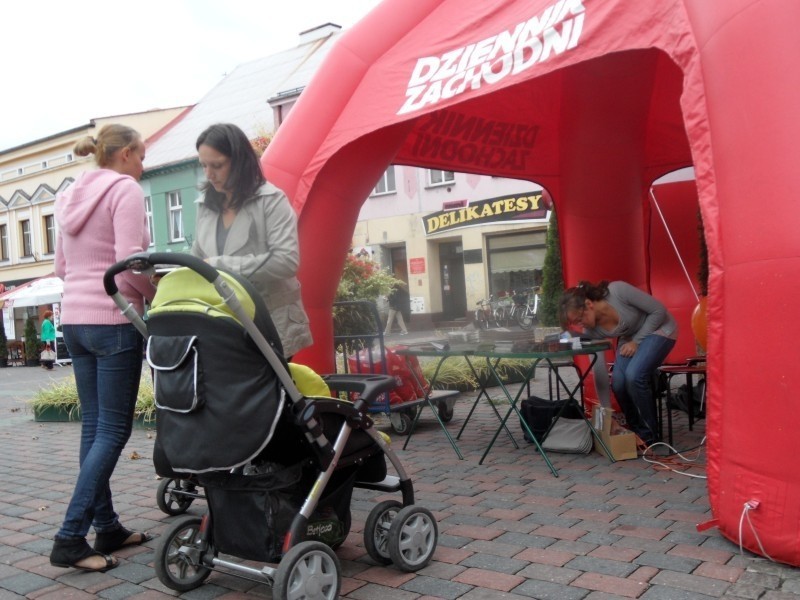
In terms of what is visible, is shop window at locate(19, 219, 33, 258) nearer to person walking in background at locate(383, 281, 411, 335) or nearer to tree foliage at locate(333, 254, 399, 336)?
person walking in background at locate(383, 281, 411, 335)

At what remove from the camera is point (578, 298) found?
237 inches

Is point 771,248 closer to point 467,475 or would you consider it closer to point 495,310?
point 467,475

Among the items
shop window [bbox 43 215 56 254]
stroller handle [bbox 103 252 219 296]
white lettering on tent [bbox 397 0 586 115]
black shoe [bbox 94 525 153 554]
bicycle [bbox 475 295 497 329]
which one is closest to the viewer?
stroller handle [bbox 103 252 219 296]

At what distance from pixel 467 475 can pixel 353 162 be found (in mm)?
2409

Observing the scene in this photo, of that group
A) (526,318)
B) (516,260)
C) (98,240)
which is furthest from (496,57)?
(516,260)

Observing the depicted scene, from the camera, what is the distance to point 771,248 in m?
3.21

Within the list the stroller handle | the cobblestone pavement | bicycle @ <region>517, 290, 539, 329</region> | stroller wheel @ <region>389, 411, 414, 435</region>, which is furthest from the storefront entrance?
the stroller handle

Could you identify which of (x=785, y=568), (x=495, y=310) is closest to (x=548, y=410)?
(x=785, y=568)

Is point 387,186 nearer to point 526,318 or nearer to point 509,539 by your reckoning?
point 526,318

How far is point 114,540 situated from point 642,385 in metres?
3.76

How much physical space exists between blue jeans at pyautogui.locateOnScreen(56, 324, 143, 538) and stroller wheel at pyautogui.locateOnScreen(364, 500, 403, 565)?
4.04ft

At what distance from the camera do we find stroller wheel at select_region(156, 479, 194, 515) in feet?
15.1

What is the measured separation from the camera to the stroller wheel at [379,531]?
3.50m

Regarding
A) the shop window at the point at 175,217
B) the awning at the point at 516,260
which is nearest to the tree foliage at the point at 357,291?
the awning at the point at 516,260
